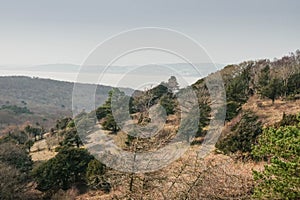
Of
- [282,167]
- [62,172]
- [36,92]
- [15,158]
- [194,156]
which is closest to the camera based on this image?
[282,167]

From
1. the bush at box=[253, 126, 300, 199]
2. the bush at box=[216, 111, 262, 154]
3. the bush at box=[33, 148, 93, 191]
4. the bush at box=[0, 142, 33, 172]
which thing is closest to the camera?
the bush at box=[253, 126, 300, 199]

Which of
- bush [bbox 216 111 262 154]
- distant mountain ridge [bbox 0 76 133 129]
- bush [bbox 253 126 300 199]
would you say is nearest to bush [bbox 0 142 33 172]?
bush [bbox 216 111 262 154]

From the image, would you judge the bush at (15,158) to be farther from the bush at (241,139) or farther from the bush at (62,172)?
the bush at (241,139)

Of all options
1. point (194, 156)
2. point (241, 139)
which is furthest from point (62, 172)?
point (194, 156)

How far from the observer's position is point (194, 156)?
9094 millimetres

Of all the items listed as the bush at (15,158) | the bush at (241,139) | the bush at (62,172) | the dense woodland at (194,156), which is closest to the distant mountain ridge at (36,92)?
the dense woodland at (194,156)

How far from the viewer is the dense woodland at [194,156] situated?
6.33m

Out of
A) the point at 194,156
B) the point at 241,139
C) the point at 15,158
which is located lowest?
the point at 15,158

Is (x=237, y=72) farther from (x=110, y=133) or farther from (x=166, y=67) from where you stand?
(x=166, y=67)

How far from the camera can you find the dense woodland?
6.33m

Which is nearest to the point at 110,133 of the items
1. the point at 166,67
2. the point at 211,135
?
the point at 211,135

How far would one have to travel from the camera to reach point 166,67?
7.66m

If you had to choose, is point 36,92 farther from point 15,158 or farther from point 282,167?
point 282,167

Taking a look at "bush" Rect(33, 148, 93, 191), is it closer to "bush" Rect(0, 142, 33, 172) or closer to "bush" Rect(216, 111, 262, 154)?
"bush" Rect(0, 142, 33, 172)
